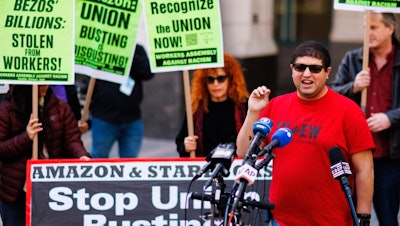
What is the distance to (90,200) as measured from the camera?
19.1 feet

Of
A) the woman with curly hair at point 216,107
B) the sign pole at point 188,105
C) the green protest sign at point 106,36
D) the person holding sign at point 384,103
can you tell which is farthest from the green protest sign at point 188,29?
the person holding sign at point 384,103

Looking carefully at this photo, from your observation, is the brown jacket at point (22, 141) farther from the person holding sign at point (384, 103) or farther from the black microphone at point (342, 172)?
the black microphone at point (342, 172)

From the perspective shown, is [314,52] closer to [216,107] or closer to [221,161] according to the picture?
[221,161]

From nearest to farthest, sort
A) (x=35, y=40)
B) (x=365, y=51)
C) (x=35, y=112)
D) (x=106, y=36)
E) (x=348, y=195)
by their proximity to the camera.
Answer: (x=348, y=195)
(x=35, y=112)
(x=35, y=40)
(x=365, y=51)
(x=106, y=36)

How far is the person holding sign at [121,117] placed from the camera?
8273 millimetres

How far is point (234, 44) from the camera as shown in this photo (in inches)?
496

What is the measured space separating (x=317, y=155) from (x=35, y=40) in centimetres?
230

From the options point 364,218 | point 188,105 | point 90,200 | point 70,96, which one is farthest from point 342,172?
point 70,96

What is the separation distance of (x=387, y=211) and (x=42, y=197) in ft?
7.97

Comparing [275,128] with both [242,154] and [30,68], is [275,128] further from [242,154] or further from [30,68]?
[30,68]

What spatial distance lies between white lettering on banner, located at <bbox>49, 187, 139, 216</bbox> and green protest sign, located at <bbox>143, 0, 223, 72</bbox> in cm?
98

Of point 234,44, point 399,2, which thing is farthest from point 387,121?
point 234,44

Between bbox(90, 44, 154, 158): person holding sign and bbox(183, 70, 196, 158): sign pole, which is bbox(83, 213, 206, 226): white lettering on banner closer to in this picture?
bbox(183, 70, 196, 158): sign pole

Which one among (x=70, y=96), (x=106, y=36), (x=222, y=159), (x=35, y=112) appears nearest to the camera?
(x=222, y=159)
